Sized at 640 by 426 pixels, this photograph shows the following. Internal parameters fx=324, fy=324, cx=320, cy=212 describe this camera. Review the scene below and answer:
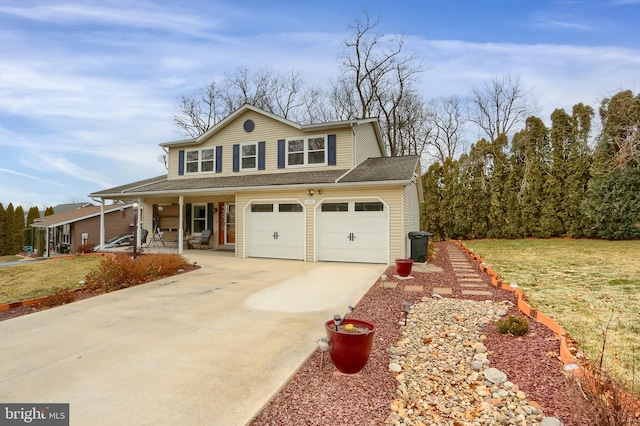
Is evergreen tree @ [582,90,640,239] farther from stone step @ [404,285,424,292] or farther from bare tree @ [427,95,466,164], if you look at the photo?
stone step @ [404,285,424,292]

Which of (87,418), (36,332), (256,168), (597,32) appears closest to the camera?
(87,418)

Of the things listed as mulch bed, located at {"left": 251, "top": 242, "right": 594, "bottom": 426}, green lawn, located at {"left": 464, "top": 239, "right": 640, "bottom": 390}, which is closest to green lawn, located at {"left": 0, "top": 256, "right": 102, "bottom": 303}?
mulch bed, located at {"left": 251, "top": 242, "right": 594, "bottom": 426}

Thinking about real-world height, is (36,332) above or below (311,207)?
below

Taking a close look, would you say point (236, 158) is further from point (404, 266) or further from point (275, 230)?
point (404, 266)

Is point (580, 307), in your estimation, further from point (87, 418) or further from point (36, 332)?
point (36, 332)

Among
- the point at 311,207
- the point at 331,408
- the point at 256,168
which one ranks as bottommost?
the point at 331,408

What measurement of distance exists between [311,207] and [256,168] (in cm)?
394

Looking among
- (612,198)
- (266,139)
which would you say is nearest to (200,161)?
Result: (266,139)

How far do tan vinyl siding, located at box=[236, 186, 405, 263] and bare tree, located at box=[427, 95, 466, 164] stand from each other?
18.7m

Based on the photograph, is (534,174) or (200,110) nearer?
(534,174)

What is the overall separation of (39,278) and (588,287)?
1399 cm

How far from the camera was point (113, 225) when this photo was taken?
22.5m

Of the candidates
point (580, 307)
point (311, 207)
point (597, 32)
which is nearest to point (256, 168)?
point (311, 207)

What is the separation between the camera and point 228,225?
15.8m
